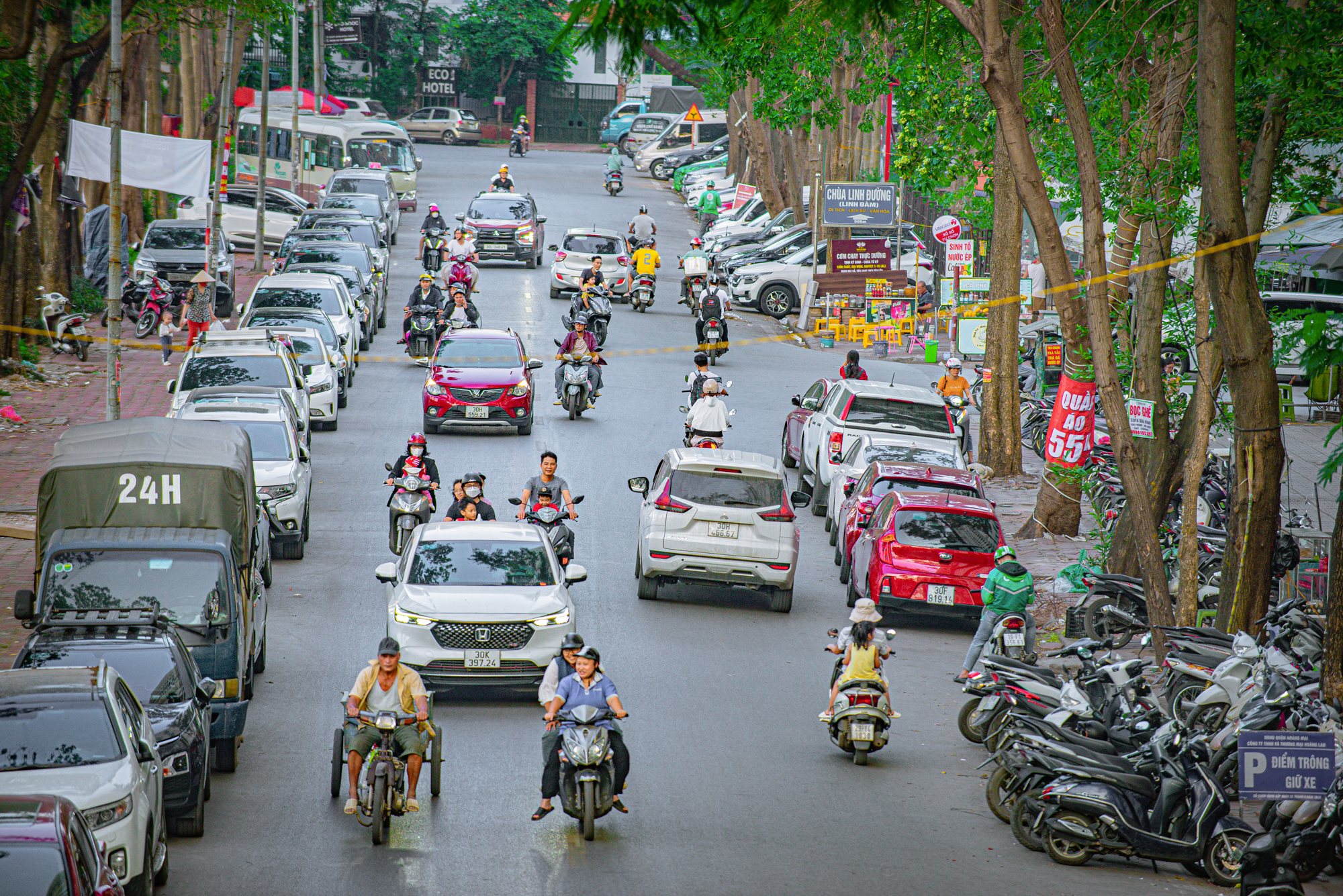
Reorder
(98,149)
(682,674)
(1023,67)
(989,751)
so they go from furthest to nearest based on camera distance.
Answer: (98,149) < (1023,67) < (682,674) < (989,751)

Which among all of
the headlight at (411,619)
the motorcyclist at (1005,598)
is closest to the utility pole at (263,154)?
the headlight at (411,619)

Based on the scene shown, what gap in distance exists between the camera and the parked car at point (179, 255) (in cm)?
3631

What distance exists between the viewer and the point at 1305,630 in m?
13.9

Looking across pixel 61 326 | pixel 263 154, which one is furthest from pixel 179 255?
pixel 61 326

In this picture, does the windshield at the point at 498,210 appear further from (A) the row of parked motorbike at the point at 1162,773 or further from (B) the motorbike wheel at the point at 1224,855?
(B) the motorbike wheel at the point at 1224,855

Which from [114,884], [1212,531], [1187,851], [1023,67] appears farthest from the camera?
[1023,67]

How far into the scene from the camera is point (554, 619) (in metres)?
14.4

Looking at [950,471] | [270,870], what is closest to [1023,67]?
[950,471]

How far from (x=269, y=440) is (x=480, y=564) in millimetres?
6035

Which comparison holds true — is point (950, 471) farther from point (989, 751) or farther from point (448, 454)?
point (448, 454)

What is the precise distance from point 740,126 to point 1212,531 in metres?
48.2

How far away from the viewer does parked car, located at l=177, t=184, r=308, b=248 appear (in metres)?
47.4

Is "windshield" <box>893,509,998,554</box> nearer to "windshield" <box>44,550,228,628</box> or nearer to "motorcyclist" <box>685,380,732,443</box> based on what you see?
"motorcyclist" <box>685,380,732,443</box>

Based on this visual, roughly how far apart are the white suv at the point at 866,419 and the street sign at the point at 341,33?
56390 mm
